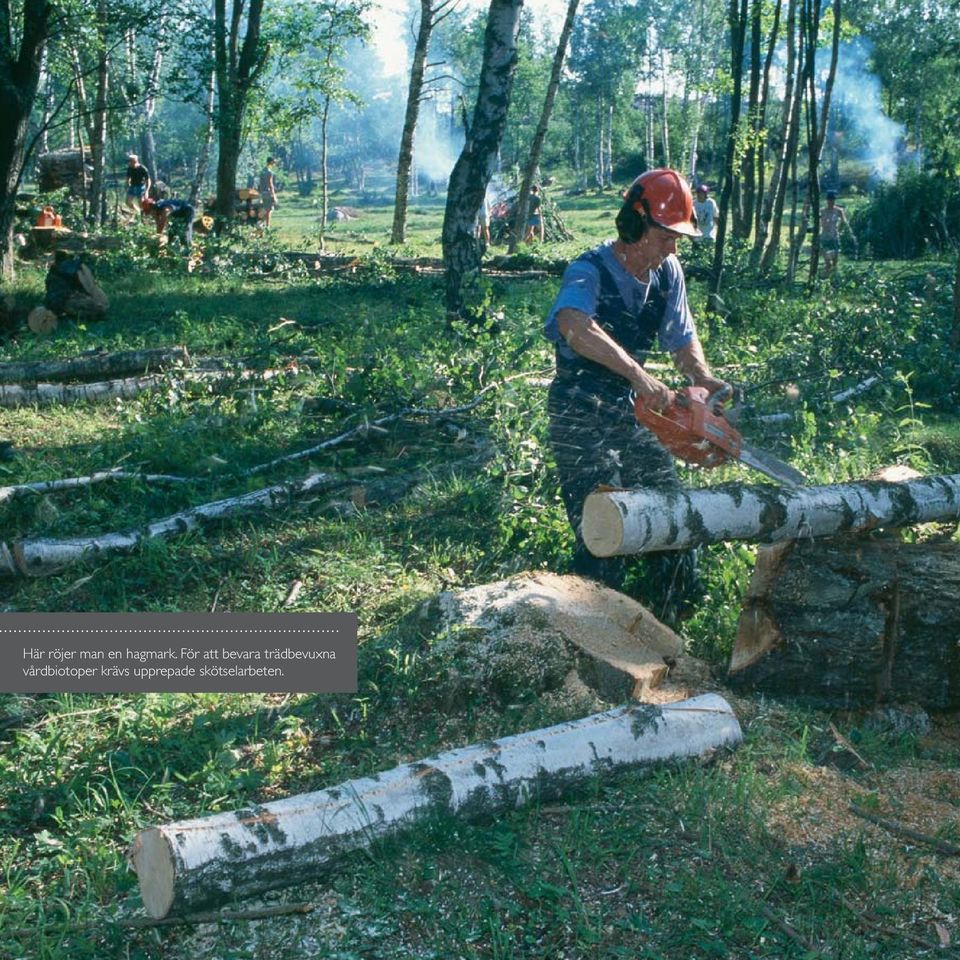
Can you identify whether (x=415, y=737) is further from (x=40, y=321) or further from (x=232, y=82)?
(x=232, y=82)

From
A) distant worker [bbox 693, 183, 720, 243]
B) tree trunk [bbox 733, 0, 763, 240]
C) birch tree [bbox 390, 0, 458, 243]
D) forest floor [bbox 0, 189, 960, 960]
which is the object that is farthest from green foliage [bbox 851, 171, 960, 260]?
forest floor [bbox 0, 189, 960, 960]

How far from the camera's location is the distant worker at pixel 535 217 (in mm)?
26594

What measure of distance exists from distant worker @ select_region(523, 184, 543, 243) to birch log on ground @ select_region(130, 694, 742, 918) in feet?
77.1

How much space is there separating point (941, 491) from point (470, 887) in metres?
3.09

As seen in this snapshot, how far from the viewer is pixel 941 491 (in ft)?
16.6

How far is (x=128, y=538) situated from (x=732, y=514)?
3162 mm

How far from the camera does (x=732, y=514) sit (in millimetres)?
4543

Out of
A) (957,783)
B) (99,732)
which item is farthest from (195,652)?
(957,783)

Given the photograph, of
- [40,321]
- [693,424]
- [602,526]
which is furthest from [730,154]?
[602,526]

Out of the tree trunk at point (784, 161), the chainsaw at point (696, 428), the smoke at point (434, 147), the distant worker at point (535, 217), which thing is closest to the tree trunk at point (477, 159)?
the chainsaw at point (696, 428)

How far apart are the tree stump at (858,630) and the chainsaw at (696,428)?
532 millimetres

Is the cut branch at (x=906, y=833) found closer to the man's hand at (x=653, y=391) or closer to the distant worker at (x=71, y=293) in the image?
the man's hand at (x=653, y=391)

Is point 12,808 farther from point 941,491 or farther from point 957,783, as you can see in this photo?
point 941,491

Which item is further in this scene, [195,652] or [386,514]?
[386,514]
